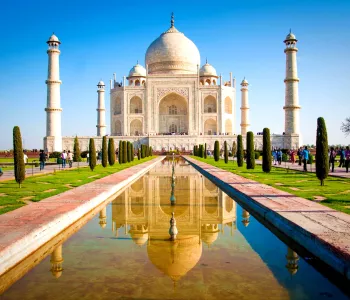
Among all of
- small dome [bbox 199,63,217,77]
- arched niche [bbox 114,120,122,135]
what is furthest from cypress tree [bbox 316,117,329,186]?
small dome [bbox 199,63,217,77]

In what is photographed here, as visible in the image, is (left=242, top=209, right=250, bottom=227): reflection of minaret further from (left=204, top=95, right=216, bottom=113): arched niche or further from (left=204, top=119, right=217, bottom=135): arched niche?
(left=204, top=95, right=216, bottom=113): arched niche

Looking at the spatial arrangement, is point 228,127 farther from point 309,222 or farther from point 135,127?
point 309,222

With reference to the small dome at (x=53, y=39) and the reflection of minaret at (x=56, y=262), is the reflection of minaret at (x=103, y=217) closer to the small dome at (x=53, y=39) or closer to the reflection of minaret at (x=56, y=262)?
the reflection of minaret at (x=56, y=262)

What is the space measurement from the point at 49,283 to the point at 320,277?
5.34 feet

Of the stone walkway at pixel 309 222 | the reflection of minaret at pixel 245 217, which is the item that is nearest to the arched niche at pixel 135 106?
the stone walkway at pixel 309 222

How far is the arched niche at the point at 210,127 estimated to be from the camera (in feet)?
96.1

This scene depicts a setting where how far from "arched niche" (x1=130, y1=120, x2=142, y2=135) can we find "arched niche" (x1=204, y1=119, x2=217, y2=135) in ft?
16.3

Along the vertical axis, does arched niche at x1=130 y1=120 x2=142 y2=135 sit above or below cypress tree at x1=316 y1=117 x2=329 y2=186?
above

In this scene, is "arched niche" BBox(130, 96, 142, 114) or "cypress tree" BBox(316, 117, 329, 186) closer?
"cypress tree" BBox(316, 117, 329, 186)

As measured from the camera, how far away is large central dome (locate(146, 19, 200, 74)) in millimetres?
30359

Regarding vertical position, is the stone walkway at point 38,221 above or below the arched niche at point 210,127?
below

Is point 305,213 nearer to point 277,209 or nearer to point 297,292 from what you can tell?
point 277,209

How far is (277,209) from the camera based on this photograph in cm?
399

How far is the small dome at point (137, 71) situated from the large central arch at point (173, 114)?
2791mm
